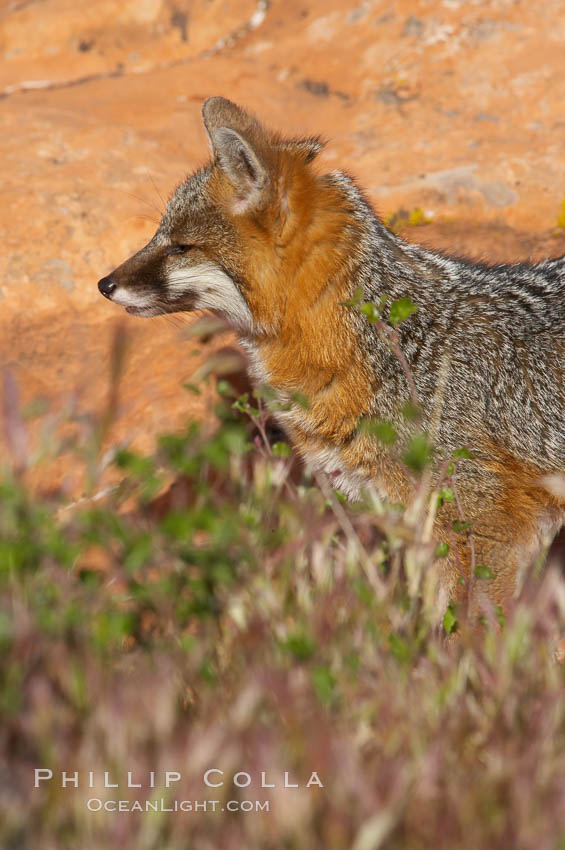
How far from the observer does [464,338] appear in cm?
438

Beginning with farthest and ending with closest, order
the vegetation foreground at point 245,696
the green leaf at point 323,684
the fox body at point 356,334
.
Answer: the fox body at point 356,334
the green leaf at point 323,684
the vegetation foreground at point 245,696

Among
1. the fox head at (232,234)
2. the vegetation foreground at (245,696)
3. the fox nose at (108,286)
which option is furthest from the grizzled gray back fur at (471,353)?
the vegetation foreground at (245,696)

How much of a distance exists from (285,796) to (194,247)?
122 inches

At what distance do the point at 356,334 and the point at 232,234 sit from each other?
0.76 m

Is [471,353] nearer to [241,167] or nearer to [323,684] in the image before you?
[241,167]

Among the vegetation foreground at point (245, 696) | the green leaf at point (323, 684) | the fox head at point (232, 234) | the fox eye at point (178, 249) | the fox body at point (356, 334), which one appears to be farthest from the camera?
the fox eye at point (178, 249)

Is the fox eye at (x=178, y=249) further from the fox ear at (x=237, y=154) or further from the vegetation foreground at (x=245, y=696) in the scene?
the vegetation foreground at (x=245, y=696)

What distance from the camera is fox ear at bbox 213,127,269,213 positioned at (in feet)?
13.8

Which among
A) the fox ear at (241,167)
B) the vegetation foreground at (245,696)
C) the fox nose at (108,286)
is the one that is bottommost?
the vegetation foreground at (245,696)

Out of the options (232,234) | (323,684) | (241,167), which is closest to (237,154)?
(241,167)

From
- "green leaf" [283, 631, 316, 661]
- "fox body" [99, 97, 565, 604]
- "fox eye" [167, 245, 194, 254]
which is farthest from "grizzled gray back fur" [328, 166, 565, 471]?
"green leaf" [283, 631, 316, 661]

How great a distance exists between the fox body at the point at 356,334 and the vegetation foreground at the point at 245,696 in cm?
126

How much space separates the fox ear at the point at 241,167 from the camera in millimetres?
4195

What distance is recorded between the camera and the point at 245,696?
207 centimetres
